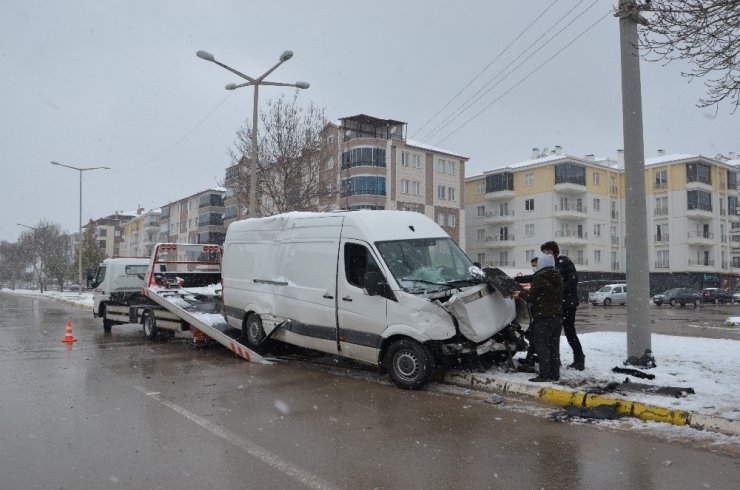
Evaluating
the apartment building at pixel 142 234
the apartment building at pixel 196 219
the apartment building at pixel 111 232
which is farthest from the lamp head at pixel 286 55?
the apartment building at pixel 111 232

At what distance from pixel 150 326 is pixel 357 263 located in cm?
785

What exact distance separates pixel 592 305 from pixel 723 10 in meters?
42.3

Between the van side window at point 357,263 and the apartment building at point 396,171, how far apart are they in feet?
129

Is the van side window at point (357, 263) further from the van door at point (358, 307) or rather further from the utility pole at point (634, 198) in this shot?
the utility pole at point (634, 198)

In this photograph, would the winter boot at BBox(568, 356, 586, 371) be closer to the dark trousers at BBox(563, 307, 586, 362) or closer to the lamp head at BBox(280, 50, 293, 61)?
the dark trousers at BBox(563, 307, 586, 362)

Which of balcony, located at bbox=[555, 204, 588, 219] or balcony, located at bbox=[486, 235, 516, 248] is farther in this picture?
balcony, located at bbox=[486, 235, 516, 248]

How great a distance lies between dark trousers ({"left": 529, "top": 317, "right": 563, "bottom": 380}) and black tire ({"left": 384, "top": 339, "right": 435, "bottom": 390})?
1523mm

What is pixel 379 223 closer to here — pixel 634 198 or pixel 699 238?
pixel 634 198

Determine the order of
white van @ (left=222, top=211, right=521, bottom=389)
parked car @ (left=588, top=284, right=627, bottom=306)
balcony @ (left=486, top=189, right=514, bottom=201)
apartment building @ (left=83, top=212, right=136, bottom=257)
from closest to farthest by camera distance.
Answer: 1. white van @ (left=222, top=211, right=521, bottom=389)
2. parked car @ (left=588, top=284, right=627, bottom=306)
3. balcony @ (left=486, top=189, right=514, bottom=201)
4. apartment building @ (left=83, top=212, right=136, bottom=257)

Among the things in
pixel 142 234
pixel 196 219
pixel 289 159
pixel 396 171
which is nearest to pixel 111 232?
pixel 142 234

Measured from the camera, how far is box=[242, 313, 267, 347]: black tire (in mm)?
10640

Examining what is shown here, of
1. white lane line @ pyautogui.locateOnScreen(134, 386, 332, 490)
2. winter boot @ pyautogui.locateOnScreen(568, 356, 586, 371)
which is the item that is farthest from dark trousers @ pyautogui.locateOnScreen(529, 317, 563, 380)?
white lane line @ pyautogui.locateOnScreen(134, 386, 332, 490)

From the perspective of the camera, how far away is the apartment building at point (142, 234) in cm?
10536

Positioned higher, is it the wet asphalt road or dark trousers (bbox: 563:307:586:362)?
dark trousers (bbox: 563:307:586:362)
